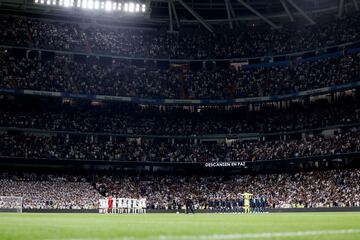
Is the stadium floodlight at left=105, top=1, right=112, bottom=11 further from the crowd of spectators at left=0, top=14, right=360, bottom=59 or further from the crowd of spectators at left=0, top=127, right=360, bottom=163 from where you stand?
the crowd of spectators at left=0, top=127, right=360, bottom=163

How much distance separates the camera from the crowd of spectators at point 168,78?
217ft

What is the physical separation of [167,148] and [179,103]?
7131 mm

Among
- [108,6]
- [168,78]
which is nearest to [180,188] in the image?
[168,78]

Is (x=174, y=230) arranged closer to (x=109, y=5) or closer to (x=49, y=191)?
(x=49, y=191)

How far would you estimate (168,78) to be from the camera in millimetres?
75375

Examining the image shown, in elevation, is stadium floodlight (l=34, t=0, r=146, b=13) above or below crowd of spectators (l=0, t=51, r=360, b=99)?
above

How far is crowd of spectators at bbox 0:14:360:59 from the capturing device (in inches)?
2753

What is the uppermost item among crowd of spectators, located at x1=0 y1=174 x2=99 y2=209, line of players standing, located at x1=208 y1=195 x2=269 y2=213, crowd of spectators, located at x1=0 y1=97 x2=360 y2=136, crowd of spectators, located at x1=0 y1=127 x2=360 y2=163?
crowd of spectators, located at x1=0 y1=97 x2=360 y2=136

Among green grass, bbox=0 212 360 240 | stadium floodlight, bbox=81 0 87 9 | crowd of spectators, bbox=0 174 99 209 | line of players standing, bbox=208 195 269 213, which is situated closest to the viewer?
green grass, bbox=0 212 360 240

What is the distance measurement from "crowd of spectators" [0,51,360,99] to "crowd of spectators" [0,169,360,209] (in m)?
12.6

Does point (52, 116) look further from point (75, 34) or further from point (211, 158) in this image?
point (211, 158)

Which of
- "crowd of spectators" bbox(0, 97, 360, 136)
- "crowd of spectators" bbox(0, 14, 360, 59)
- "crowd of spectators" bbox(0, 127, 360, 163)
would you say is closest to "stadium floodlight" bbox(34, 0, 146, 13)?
"crowd of spectators" bbox(0, 14, 360, 59)

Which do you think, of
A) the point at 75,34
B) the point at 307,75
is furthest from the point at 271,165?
the point at 75,34

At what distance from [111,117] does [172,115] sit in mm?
9278
